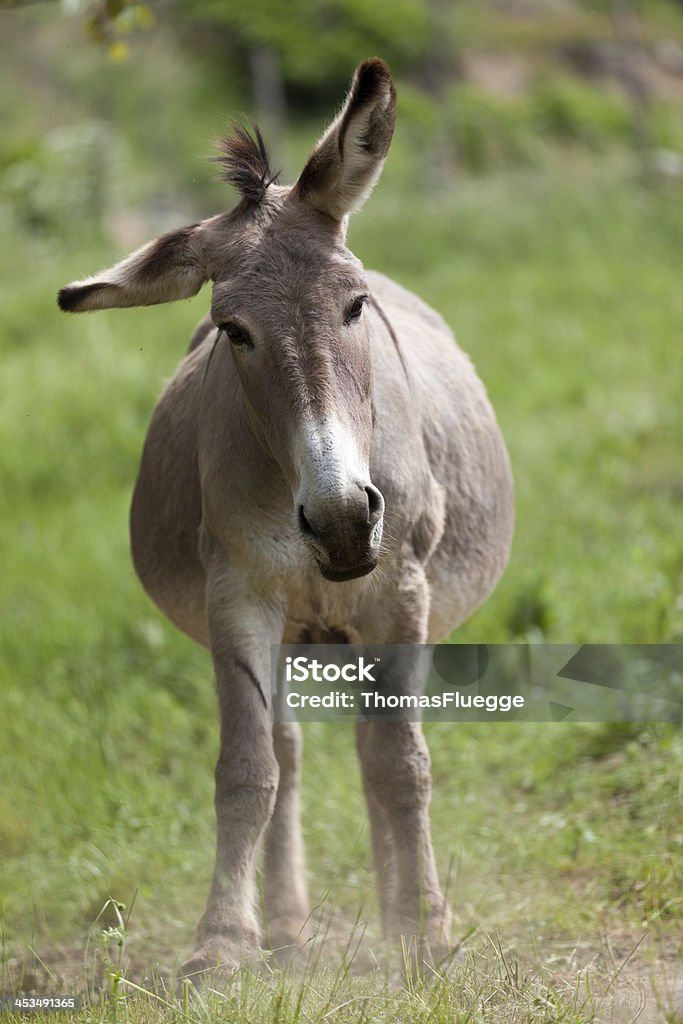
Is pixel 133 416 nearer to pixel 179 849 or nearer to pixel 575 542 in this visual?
pixel 575 542

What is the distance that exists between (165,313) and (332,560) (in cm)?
1002

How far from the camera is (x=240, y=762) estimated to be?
158 inches

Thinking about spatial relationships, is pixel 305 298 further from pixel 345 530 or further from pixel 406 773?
pixel 406 773

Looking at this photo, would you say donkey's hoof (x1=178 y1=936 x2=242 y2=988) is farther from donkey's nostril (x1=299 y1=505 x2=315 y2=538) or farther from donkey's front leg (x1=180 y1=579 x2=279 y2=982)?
donkey's nostril (x1=299 y1=505 x2=315 y2=538)

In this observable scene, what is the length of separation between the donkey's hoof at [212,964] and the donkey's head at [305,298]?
3.69ft

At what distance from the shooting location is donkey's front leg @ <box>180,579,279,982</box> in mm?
3861

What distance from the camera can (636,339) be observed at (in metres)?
12.2

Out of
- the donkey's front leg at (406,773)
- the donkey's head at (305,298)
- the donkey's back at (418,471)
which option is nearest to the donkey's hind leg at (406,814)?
the donkey's front leg at (406,773)

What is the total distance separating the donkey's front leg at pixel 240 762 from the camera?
12.7 feet

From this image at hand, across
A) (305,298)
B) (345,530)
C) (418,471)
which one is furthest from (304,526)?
(418,471)

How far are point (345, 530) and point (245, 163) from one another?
1.29m

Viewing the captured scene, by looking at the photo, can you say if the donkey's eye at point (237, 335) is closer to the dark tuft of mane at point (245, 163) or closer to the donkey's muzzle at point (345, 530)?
the dark tuft of mane at point (245, 163)

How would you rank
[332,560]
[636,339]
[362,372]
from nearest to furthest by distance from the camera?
[332,560] < [362,372] < [636,339]

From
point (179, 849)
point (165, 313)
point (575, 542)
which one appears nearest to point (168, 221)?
point (165, 313)
